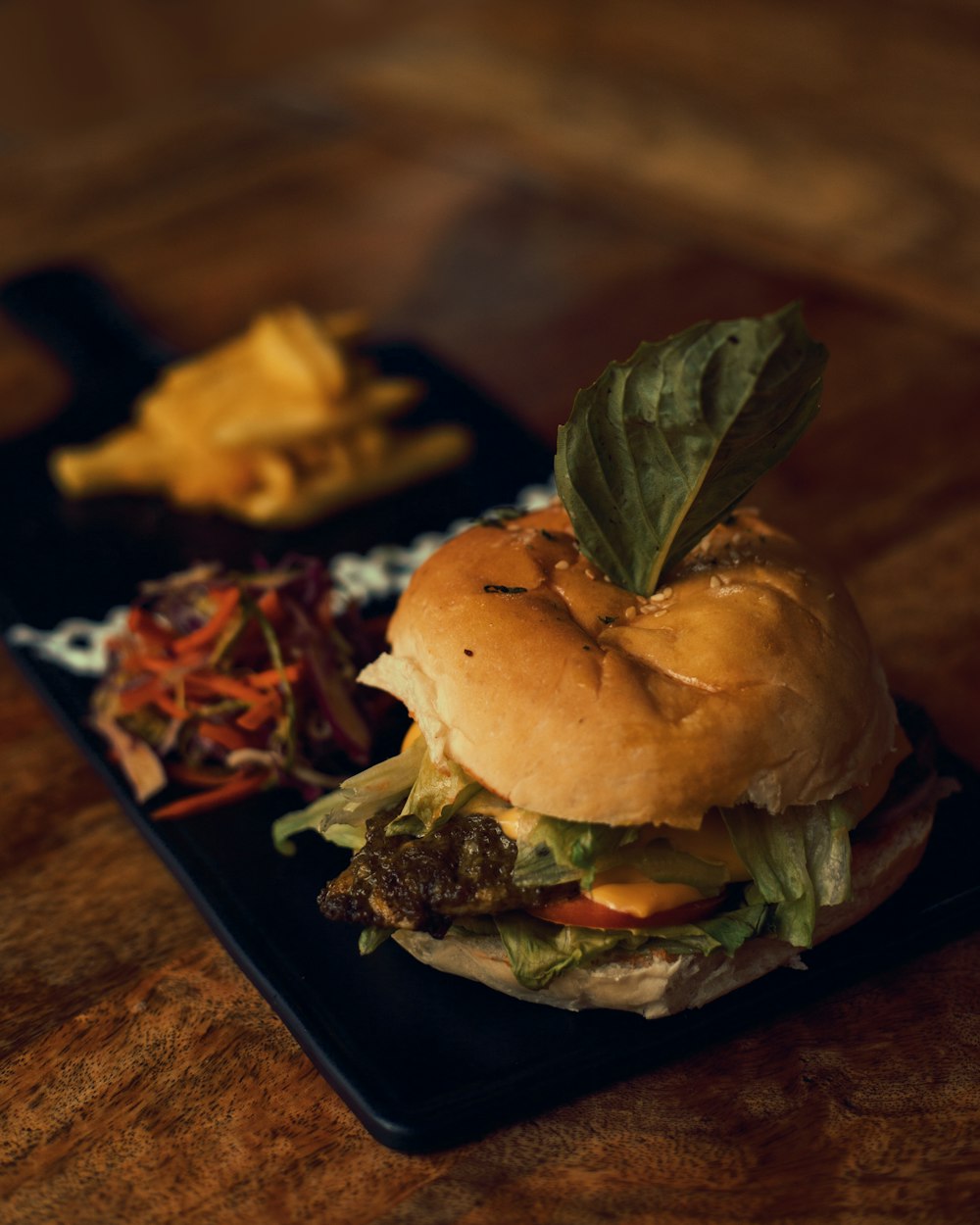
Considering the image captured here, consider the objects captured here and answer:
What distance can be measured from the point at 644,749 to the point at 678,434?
53cm

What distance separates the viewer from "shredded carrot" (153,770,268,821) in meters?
3.11

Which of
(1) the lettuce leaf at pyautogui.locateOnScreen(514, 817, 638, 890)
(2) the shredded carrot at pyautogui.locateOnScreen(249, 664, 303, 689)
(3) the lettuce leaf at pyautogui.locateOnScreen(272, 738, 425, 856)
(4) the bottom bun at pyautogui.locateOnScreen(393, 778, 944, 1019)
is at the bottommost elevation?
(4) the bottom bun at pyautogui.locateOnScreen(393, 778, 944, 1019)

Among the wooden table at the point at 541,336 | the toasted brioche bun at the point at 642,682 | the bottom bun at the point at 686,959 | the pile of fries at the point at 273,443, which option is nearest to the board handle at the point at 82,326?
the wooden table at the point at 541,336

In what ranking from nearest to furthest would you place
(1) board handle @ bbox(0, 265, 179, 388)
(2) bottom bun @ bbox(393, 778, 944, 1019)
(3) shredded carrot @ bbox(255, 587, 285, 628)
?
1. (2) bottom bun @ bbox(393, 778, 944, 1019)
2. (3) shredded carrot @ bbox(255, 587, 285, 628)
3. (1) board handle @ bbox(0, 265, 179, 388)

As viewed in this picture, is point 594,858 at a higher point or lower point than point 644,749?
lower

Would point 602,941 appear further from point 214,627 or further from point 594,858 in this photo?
point 214,627

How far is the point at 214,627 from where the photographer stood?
3.29 m

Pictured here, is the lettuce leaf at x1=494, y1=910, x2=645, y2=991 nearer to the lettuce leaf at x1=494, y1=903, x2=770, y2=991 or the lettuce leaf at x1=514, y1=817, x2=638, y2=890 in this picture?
the lettuce leaf at x1=494, y1=903, x2=770, y2=991

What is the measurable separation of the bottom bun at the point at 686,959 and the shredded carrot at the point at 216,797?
0.67 m

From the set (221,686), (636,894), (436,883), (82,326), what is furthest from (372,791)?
(82,326)

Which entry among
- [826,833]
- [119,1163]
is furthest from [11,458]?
[826,833]

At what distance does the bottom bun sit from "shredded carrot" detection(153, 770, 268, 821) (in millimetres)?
672

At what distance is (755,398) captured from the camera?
2270 millimetres

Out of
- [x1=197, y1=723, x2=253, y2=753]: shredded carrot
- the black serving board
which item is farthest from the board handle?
[x1=197, y1=723, x2=253, y2=753]: shredded carrot
